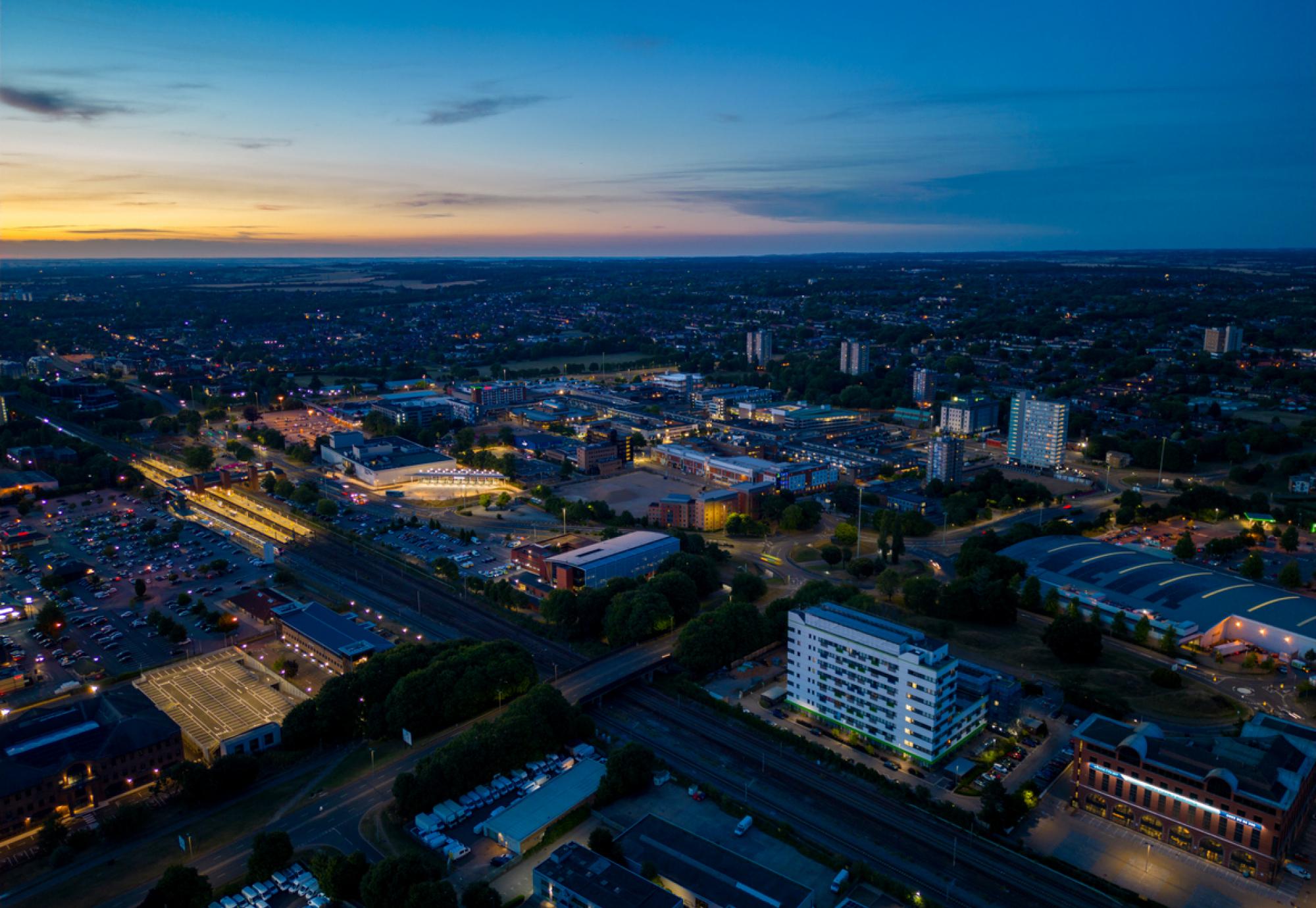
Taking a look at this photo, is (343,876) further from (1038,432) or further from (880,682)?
(1038,432)

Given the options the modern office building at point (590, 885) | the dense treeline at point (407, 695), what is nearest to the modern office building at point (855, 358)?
the dense treeline at point (407, 695)

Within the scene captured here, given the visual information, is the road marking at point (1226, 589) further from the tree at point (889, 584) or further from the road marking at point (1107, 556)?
the tree at point (889, 584)

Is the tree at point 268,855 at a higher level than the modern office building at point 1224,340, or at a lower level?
lower

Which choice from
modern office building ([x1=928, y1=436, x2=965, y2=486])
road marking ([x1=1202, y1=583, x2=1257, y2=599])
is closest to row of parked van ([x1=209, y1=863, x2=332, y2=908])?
road marking ([x1=1202, y1=583, x2=1257, y2=599])

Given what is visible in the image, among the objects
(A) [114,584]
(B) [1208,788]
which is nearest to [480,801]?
(B) [1208,788]

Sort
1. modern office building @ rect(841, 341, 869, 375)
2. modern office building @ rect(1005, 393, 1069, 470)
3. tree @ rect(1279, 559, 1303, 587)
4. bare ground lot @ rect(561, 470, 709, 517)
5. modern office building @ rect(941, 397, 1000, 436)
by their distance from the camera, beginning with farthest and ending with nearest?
modern office building @ rect(841, 341, 869, 375), modern office building @ rect(941, 397, 1000, 436), modern office building @ rect(1005, 393, 1069, 470), bare ground lot @ rect(561, 470, 709, 517), tree @ rect(1279, 559, 1303, 587)

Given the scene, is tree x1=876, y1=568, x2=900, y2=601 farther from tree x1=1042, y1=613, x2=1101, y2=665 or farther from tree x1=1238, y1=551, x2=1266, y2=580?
tree x1=1238, y1=551, x2=1266, y2=580
